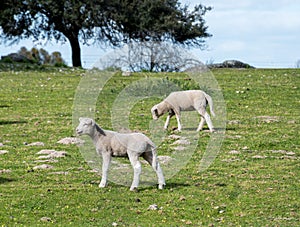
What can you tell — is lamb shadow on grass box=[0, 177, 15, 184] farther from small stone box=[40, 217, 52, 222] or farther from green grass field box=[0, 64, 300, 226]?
small stone box=[40, 217, 52, 222]

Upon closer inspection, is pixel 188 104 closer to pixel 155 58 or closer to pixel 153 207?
pixel 153 207

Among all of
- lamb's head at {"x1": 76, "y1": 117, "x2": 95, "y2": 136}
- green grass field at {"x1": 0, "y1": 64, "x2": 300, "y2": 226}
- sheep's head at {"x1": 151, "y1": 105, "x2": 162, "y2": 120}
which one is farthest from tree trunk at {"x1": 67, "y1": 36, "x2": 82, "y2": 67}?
lamb's head at {"x1": 76, "y1": 117, "x2": 95, "y2": 136}

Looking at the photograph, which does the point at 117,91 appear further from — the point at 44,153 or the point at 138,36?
the point at 138,36

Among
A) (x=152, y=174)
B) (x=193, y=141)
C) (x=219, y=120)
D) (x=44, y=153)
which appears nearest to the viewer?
(x=152, y=174)

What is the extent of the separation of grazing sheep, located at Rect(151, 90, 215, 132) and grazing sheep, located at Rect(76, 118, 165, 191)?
6023 millimetres

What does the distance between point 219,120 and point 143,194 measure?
8.53 meters

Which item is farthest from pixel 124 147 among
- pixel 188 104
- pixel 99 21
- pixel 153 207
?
pixel 99 21

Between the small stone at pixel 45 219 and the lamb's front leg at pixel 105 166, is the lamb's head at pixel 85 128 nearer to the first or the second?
the lamb's front leg at pixel 105 166

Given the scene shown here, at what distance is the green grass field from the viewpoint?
10266mm

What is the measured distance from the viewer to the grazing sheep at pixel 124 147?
459 inches

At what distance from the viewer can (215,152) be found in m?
15.5

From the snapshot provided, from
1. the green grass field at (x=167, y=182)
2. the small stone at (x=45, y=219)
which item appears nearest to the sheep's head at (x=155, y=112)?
the green grass field at (x=167, y=182)

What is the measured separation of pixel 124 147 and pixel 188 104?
6601 millimetres

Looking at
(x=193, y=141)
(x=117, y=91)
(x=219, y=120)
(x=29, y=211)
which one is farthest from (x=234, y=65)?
(x=29, y=211)
